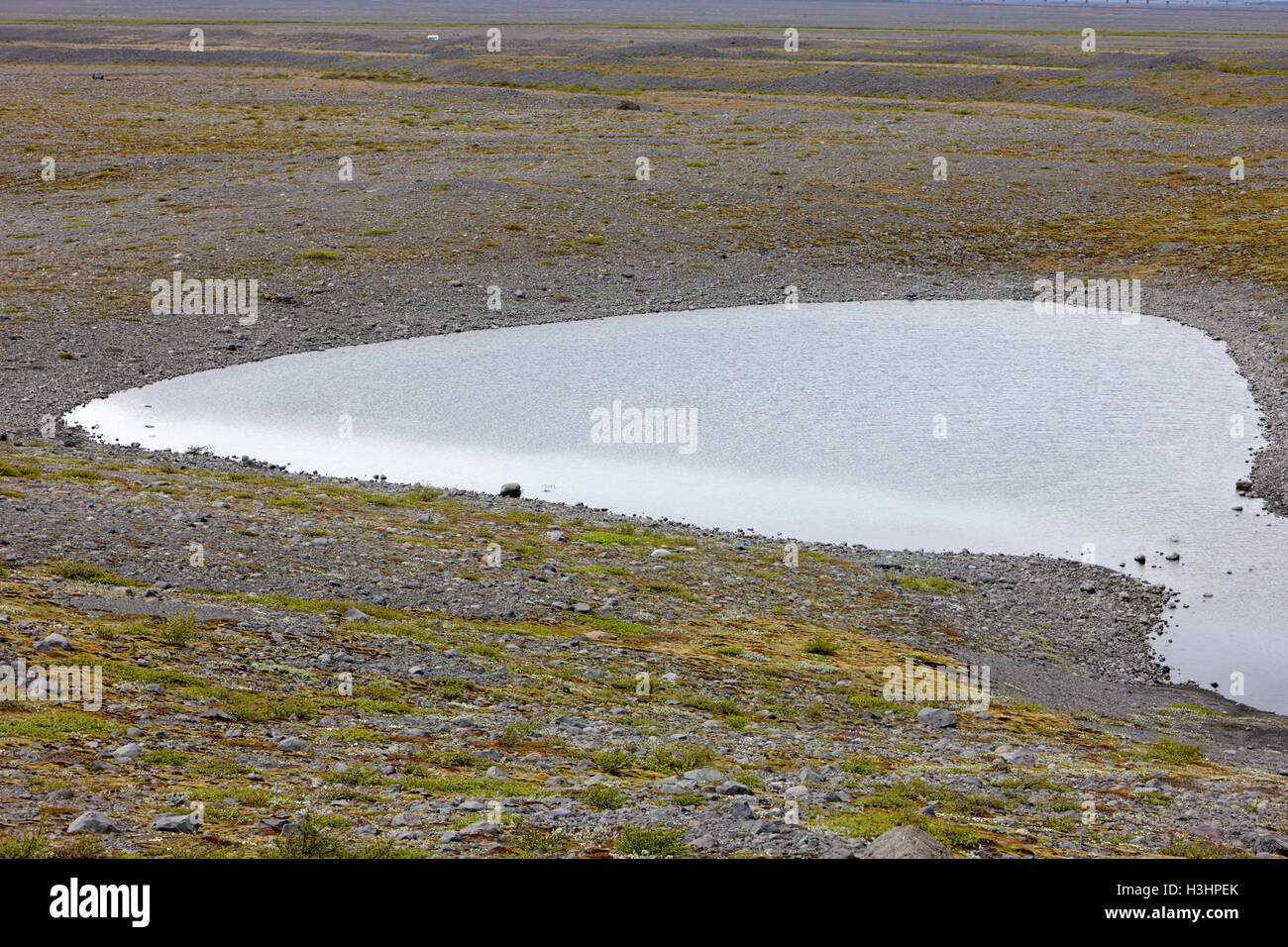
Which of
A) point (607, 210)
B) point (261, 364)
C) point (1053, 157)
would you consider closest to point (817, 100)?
point (1053, 157)

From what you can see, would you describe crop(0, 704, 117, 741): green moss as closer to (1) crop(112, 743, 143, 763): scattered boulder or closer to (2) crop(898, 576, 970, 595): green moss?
(1) crop(112, 743, 143, 763): scattered boulder

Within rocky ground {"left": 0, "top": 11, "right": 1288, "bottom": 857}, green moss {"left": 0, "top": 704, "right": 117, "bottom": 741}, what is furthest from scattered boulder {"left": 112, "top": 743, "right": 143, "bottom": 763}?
green moss {"left": 0, "top": 704, "right": 117, "bottom": 741}

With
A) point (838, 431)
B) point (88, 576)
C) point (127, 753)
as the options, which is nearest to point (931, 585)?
point (838, 431)

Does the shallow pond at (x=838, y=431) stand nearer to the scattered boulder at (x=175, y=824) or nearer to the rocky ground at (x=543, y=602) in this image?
the rocky ground at (x=543, y=602)
